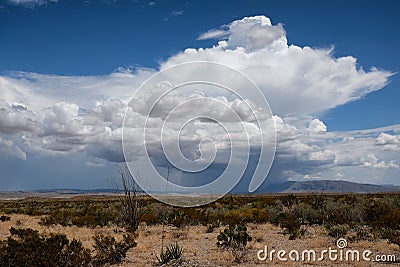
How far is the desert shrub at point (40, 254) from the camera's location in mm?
8477

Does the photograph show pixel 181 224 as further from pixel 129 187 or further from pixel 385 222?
pixel 385 222

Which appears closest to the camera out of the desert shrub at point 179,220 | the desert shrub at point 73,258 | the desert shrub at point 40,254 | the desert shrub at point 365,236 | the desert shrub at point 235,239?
the desert shrub at point 40,254

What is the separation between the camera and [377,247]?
42.4ft

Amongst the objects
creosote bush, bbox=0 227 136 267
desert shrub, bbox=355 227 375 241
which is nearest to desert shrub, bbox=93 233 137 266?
creosote bush, bbox=0 227 136 267

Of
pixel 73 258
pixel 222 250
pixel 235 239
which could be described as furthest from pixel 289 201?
pixel 73 258

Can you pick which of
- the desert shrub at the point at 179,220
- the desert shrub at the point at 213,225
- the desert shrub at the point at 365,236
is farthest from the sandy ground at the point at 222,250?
the desert shrub at the point at 365,236

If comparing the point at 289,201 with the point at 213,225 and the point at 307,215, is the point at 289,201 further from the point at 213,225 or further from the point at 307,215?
the point at 213,225

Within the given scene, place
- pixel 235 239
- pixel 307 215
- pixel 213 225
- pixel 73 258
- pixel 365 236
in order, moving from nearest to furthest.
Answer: pixel 73 258, pixel 235 239, pixel 365 236, pixel 213 225, pixel 307 215

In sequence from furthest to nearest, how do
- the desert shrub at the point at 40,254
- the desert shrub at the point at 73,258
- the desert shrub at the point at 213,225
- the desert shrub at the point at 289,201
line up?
the desert shrub at the point at 289,201 < the desert shrub at the point at 213,225 < the desert shrub at the point at 73,258 < the desert shrub at the point at 40,254

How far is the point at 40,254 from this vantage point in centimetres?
875

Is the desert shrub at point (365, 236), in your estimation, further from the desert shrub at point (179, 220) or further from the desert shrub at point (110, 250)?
the desert shrub at point (179, 220)

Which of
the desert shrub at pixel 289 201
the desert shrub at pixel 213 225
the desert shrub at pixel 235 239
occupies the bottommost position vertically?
the desert shrub at pixel 213 225

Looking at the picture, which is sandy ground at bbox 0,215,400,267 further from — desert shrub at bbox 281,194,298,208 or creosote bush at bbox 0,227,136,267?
desert shrub at bbox 281,194,298,208

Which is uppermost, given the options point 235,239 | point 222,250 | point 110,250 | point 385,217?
point 385,217
